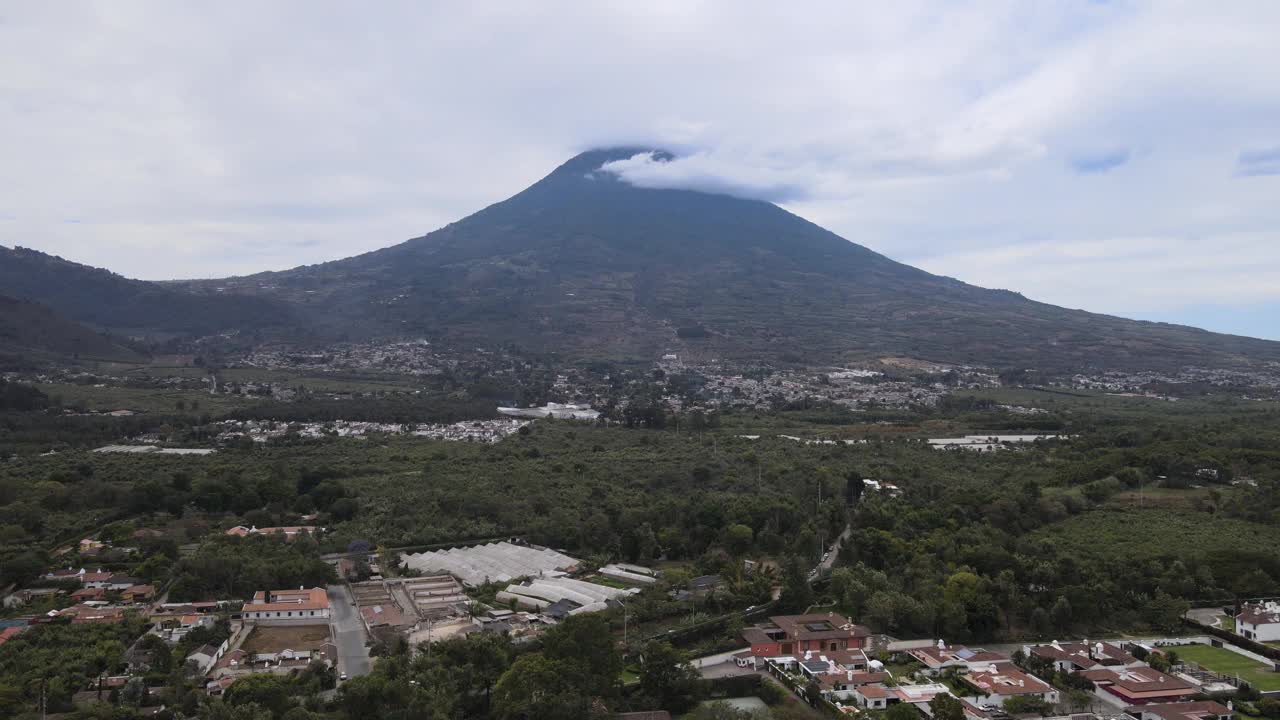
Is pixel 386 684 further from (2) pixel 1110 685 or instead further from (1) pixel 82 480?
(1) pixel 82 480

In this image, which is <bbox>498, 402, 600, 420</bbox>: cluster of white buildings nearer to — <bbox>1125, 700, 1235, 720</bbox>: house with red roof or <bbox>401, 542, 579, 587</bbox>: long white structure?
<bbox>401, 542, 579, 587</bbox>: long white structure

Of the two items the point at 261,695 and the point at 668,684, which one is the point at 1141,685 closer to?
the point at 668,684

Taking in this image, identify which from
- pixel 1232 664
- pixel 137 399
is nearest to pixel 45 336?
pixel 137 399

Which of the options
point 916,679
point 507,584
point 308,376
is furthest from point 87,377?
point 916,679

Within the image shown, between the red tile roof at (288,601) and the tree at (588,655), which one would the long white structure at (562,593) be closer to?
the red tile roof at (288,601)

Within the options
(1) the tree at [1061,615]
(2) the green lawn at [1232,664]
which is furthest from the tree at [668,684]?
(2) the green lawn at [1232,664]
